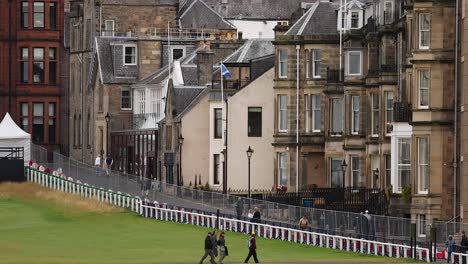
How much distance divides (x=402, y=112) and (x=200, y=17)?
6362cm

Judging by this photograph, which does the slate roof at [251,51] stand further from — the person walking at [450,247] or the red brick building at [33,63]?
the person walking at [450,247]

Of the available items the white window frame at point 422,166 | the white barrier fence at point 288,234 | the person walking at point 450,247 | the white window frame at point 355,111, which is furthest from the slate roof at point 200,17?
the person walking at point 450,247

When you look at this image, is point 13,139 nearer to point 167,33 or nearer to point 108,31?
point 108,31

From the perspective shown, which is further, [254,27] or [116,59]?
[254,27]

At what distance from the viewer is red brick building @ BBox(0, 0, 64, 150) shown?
192 meters

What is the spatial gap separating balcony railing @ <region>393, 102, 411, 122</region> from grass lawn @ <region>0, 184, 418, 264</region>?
9.79 meters

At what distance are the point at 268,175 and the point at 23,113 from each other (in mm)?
40328

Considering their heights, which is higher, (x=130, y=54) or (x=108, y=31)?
(x=108, y=31)

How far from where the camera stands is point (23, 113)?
192125 mm

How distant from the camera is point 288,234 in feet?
402

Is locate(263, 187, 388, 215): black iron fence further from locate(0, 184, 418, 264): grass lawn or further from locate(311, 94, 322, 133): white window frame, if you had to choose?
locate(311, 94, 322, 133): white window frame

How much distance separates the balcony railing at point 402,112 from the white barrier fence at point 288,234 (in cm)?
896

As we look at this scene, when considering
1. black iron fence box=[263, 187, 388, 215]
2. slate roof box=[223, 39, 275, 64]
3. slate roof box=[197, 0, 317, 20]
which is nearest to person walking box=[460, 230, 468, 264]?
black iron fence box=[263, 187, 388, 215]

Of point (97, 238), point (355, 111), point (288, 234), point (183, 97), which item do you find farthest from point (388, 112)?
point (183, 97)
